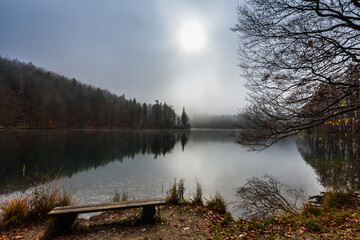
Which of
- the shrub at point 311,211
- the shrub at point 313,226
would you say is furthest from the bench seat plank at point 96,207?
the shrub at point 311,211

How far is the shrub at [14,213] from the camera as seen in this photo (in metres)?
3.99

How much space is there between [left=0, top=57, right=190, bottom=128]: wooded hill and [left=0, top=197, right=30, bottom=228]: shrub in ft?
227

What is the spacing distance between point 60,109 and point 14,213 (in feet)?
257

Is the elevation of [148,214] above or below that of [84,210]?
below

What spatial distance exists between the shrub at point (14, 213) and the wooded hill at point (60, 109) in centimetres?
6924

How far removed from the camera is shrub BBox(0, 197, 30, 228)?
3995mm

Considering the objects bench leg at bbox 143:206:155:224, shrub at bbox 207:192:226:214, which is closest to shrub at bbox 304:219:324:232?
shrub at bbox 207:192:226:214

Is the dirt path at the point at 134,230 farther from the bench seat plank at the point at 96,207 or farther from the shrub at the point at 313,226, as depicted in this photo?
the shrub at the point at 313,226

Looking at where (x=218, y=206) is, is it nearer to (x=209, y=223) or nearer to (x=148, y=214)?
(x=209, y=223)

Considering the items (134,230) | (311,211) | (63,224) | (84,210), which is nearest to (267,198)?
(311,211)

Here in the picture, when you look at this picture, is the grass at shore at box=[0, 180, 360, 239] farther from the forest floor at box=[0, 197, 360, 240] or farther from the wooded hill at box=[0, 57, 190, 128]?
the wooded hill at box=[0, 57, 190, 128]

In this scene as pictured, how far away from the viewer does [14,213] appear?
416 centimetres

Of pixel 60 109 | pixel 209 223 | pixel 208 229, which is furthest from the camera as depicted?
pixel 60 109

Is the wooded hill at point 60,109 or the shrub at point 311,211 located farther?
the wooded hill at point 60,109
